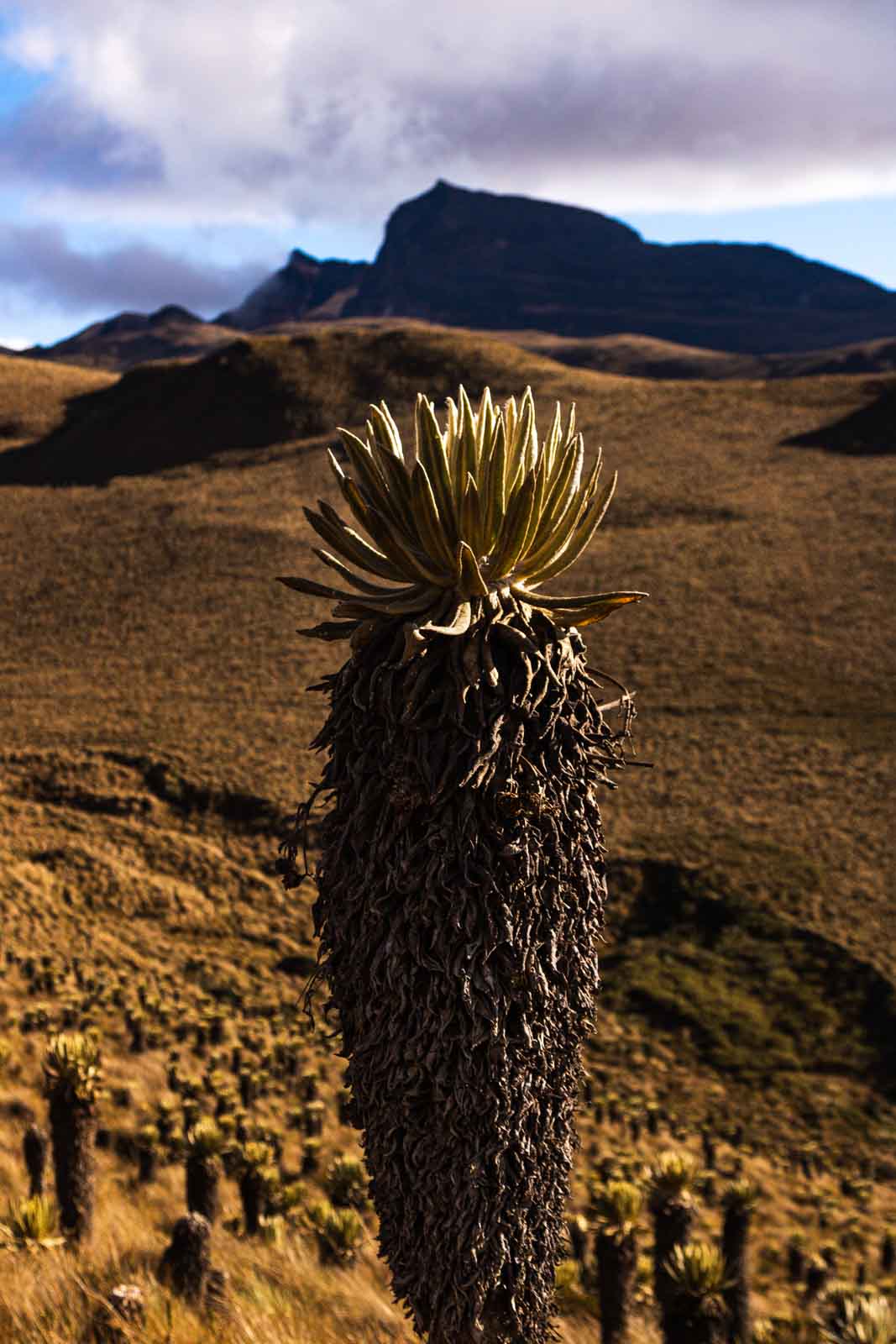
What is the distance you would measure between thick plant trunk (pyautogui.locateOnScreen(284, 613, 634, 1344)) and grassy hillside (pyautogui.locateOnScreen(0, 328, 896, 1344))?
259cm

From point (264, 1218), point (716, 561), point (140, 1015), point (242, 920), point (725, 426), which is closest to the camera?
point (264, 1218)

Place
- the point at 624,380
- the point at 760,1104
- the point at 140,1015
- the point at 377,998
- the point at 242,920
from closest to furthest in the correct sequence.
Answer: the point at 377,998 < the point at 140,1015 < the point at 760,1104 < the point at 242,920 < the point at 624,380

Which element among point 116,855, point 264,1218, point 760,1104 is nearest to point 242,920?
point 116,855

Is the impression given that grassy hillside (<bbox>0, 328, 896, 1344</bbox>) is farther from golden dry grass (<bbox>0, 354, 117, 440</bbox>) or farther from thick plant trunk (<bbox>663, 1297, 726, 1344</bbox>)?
golden dry grass (<bbox>0, 354, 117, 440</bbox>)

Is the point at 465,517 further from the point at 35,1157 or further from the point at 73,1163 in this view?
the point at 35,1157

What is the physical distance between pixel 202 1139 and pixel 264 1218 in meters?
1.54

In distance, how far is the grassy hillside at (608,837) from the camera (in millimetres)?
15039

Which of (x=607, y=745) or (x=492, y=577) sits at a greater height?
(x=492, y=577)

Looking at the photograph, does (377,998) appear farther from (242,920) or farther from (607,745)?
(242,920)

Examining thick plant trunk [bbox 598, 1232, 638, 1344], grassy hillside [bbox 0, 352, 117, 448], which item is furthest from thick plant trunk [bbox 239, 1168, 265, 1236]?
grassy hillside [bbox 0, 352, 117, 448]

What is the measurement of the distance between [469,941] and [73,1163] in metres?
6.05

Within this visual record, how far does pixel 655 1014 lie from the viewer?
2458 centimetres

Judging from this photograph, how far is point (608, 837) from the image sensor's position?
29.8 meters

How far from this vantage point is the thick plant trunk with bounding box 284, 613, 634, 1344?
10.4 feet
